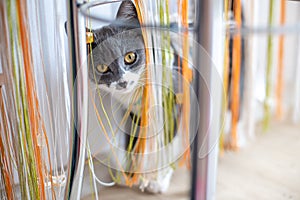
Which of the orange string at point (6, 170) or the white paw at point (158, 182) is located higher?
the orange string at point (6, 170)

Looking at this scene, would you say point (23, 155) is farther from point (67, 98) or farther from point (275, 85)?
point (275, 85)

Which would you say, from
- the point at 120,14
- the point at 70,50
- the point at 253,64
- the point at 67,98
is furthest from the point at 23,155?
the point at 253,64

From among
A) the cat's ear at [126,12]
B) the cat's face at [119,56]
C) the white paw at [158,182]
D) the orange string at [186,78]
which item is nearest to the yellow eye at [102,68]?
the cat's face at [119,56]

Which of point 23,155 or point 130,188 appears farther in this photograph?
point 130,188

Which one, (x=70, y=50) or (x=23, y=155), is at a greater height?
(x=70, y=50)

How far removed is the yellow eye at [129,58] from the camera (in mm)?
891

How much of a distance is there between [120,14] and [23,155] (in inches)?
16.5

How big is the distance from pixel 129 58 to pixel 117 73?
5 centimetres

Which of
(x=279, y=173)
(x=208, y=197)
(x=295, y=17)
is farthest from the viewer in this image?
(x=295, y=17)

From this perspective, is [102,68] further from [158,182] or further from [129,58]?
[158,182]

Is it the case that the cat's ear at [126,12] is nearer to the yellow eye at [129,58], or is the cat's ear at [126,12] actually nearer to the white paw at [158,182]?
the yellow eye at [129,58]

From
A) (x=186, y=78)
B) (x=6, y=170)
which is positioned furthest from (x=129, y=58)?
(x=6, y=170)

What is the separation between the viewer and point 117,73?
904 mm

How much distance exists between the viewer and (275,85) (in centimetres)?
141
